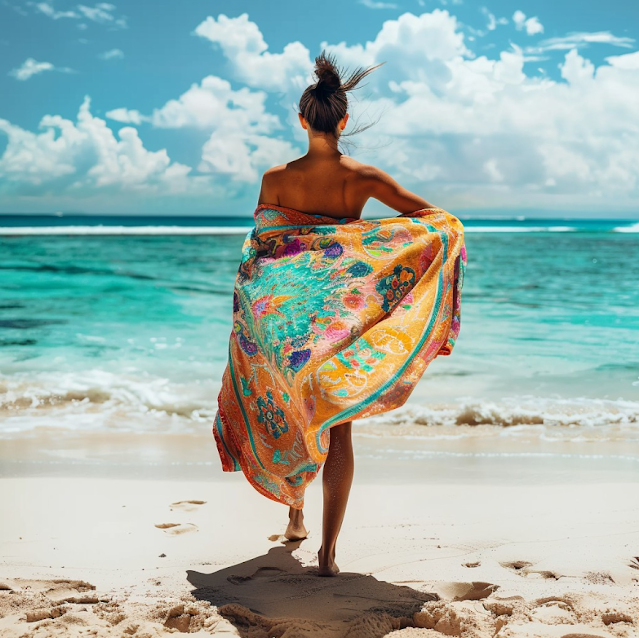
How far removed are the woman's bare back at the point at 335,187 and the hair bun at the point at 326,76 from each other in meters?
0.26

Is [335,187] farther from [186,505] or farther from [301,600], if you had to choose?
[186,505]

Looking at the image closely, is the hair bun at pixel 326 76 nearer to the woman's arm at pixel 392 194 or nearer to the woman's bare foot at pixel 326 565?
the woman's arm at pixel 392 194

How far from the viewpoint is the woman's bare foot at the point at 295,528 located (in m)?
3.15

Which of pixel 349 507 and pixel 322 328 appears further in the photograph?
pixel 349 507

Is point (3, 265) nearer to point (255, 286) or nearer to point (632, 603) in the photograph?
point (255, 286)

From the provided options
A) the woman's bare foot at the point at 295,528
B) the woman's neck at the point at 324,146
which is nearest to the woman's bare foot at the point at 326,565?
the woman's bare foot at the point at 295,528

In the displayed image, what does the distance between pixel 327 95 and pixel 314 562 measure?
183 centimetres

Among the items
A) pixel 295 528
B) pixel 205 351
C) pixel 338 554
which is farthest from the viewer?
pixel 205 351

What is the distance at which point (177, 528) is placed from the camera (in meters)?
3.28

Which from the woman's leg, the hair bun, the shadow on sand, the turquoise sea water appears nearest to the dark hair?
the hair bun

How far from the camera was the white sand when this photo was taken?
2.34 meters

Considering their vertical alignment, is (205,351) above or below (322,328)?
below

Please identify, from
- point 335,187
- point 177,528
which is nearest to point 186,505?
point 177,528

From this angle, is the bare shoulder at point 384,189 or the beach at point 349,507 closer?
the beach at point 349,507
